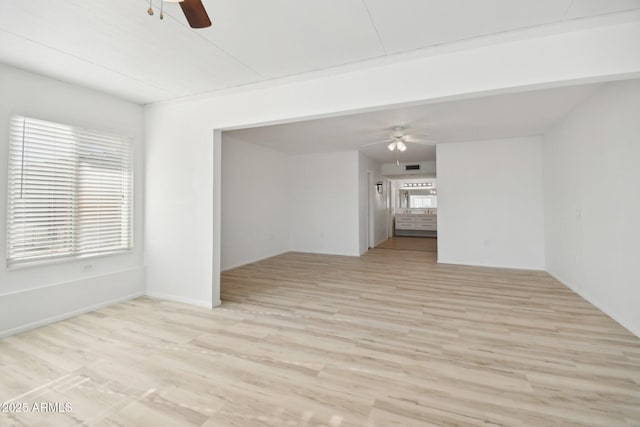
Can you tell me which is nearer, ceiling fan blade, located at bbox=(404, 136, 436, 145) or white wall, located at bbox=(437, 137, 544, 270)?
ceiling fan blade, located at bbox=(404, 136, 436, 145)

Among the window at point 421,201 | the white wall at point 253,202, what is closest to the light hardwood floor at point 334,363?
the white wall at point 253,202

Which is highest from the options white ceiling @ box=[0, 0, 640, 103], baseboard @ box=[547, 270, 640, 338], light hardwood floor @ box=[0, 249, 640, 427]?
white ceiling @ box=[0, 0, 640, 103]

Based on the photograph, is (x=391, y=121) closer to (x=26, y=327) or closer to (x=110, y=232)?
(x=110, y=232)

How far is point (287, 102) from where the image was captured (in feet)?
10.1

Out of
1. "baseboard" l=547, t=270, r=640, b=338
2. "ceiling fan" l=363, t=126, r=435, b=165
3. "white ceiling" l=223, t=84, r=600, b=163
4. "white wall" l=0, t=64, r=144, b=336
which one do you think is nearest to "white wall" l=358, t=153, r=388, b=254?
"white ceiling" l=223, t=84, r=600, b=163

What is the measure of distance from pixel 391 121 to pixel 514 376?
3.46m

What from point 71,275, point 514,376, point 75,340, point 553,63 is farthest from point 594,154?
point 71,275

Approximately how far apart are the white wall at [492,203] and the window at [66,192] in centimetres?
574

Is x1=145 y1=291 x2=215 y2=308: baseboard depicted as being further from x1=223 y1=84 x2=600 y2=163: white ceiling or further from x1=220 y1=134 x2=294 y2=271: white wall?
x1=223 y1=84 x2=600 y2=163: white ceiling

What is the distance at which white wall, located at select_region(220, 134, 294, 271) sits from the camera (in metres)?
5.46

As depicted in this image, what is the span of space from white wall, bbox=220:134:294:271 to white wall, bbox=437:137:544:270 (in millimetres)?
3714

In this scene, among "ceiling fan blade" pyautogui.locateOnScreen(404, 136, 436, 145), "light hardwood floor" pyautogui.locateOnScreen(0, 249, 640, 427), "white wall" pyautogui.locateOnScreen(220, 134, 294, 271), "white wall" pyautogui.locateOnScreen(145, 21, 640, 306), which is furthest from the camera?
"white wall" pyautogui.locateOnScreen(220, 134, 294, 271)

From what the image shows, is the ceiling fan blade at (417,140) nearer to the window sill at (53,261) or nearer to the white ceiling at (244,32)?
the white ceiling at (244,32)

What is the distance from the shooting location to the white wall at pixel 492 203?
5461 mm
